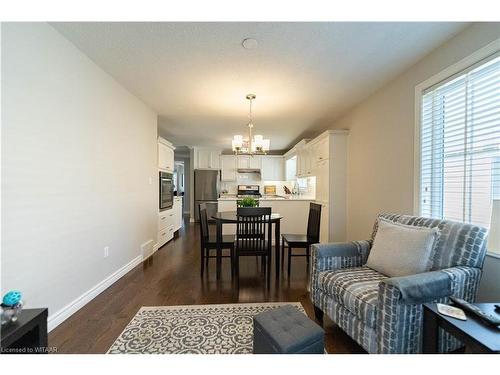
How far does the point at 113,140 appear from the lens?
2.73 meters

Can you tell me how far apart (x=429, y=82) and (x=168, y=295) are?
11.4ft

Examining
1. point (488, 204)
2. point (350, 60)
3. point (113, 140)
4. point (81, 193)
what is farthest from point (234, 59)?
point (488, 204)

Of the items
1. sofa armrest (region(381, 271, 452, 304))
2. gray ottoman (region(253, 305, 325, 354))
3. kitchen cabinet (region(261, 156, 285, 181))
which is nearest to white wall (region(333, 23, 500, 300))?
sofa armrest (region(381, 271, 452, 304))

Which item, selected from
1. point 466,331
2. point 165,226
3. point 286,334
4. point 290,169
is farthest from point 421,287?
point 290,169

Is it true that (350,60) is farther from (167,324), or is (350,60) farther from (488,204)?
(167,324)

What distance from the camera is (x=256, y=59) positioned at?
2.28m

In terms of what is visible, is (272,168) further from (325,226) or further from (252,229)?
(252,229)

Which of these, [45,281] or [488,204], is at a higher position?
[488,204]

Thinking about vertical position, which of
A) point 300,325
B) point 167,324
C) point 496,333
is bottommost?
point 167,324

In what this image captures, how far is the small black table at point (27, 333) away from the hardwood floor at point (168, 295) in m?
0.47

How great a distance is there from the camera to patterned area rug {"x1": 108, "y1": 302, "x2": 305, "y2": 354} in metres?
1.59

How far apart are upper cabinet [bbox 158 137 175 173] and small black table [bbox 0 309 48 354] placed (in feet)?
10.5

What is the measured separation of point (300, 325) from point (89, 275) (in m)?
2.20
